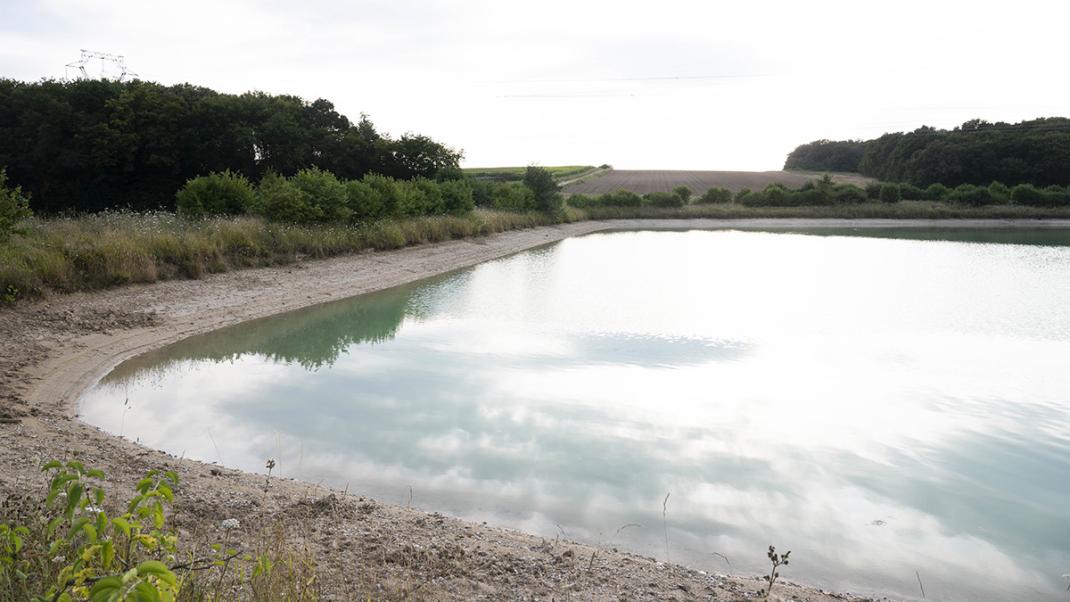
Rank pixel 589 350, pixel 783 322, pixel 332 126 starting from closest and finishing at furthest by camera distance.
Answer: pixel 589 350
pixel 783 322
pixel 332 126

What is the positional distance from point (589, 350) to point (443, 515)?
677 cm

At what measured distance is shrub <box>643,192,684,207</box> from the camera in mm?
54969

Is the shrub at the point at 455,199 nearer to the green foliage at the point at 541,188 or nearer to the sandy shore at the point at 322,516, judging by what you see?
the green foliage at the point at 541,188

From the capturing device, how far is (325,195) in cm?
2256

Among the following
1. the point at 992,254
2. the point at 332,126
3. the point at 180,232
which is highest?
the point at 332,126

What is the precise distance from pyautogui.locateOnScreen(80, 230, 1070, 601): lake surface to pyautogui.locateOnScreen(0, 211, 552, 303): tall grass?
268 centimetres

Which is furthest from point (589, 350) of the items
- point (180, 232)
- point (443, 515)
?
point (180, 232)

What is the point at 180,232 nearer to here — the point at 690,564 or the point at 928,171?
the point at 690,564

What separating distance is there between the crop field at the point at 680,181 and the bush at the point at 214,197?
4102cm

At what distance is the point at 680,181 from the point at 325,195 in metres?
55.9

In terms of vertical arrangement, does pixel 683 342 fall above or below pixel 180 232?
below

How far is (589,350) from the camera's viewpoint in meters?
12.2

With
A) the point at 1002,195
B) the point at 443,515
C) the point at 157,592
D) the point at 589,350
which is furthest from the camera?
the point at 1002,195

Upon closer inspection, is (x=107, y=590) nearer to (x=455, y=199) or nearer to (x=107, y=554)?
(x=107, y=554)
